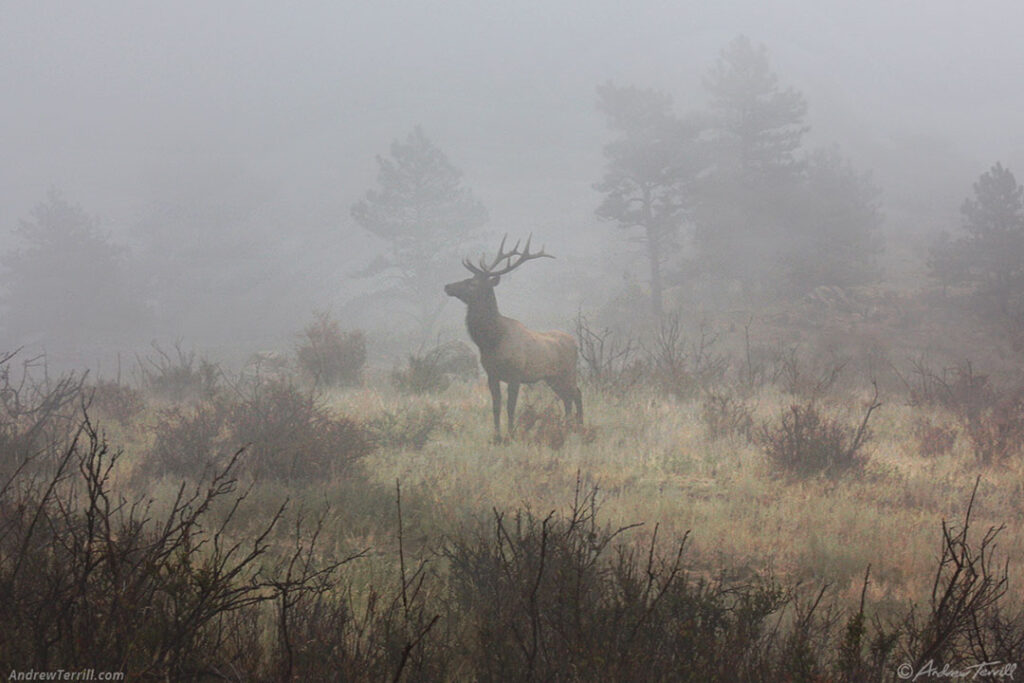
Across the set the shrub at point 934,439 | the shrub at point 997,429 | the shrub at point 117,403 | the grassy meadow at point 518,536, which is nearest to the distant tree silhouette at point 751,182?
the grassy meadow at point 518,536

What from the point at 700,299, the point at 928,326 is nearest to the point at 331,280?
the point at 700,299

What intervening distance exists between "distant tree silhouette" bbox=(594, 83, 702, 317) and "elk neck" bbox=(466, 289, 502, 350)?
1751 cm

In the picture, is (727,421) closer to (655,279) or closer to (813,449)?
(813,449)

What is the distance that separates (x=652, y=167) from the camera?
2492 centimetres

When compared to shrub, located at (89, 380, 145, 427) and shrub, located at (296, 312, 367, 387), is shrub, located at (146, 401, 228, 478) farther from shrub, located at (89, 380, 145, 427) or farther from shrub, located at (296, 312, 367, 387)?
shrub, located at (296, 312, 367, 387)

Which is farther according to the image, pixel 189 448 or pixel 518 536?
pixel 189 448

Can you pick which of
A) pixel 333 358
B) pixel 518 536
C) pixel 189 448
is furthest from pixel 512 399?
pixel 333 358

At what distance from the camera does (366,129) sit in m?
127

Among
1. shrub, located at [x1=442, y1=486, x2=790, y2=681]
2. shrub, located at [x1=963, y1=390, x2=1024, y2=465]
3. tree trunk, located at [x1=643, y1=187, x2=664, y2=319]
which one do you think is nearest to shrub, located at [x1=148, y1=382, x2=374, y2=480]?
shrub, located at [x1=442, y1=486, x2=790, y2=681]

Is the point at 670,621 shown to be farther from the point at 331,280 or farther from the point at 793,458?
the point at 331,280

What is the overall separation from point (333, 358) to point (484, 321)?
5.97 metres

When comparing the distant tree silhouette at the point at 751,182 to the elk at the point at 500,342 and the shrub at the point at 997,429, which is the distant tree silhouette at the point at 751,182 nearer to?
the shrub at the point at 997,429

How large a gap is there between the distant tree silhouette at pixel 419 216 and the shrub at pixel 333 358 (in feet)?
47.4

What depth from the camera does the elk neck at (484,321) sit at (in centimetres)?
768
